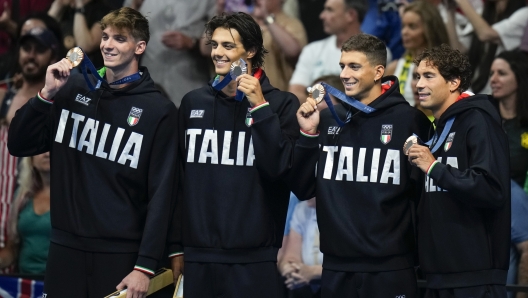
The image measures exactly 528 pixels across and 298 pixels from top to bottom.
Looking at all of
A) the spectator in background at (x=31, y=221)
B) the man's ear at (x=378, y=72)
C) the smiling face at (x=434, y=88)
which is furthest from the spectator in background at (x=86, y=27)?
the smiling face at (x=434, y=88)

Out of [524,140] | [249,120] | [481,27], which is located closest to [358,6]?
[481,27]

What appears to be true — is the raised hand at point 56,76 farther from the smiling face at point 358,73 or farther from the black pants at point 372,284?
the black pants at point 372,284

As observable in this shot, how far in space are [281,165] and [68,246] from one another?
1.18 m

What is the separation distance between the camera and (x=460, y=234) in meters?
4.57

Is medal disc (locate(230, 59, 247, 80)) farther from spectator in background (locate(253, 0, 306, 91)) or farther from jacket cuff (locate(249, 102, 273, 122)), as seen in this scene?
spectator in background (locate(253, 0, 306, 91))

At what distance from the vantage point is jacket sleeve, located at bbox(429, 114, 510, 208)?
440cm

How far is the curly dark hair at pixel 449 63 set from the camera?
15.5ft

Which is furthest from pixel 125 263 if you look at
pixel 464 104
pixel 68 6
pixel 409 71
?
pixel 68 6

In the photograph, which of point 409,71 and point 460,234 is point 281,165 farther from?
point 409,71

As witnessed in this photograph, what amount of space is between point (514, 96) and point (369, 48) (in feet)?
6.77

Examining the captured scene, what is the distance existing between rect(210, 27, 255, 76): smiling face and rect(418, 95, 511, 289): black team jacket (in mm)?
1102

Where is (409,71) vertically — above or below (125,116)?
above

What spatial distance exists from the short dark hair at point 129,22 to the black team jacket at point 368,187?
3.42 ft

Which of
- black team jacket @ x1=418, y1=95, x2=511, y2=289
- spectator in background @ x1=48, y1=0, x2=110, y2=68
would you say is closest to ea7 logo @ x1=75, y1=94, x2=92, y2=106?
black team jacket @ x1=418, y1=95, x2=511, y2=289
